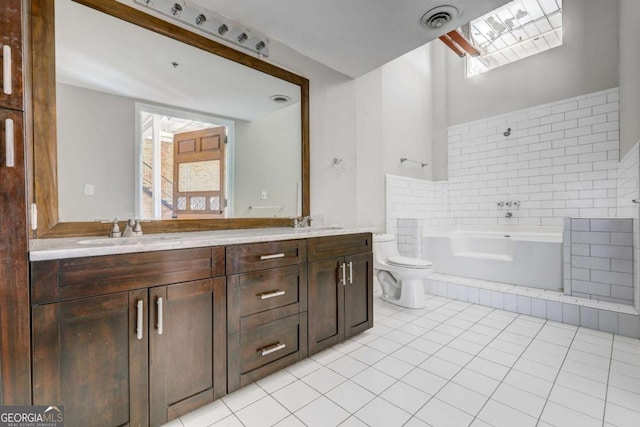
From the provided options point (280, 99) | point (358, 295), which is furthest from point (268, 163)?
point (358, 295)

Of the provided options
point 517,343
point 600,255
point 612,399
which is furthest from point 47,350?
point 600,255

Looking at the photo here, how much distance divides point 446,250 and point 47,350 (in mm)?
3672

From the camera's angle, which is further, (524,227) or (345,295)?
(524,227)

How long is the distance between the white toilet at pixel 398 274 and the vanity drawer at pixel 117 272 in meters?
1.95

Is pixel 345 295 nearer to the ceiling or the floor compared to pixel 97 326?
nearer to the floor

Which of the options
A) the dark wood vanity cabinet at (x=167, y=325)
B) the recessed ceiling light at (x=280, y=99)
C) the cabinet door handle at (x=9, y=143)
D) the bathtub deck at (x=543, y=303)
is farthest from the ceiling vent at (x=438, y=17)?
the bathtub deck at (x=543, y=303)

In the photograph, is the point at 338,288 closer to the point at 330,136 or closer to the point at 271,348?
the point at 271,348

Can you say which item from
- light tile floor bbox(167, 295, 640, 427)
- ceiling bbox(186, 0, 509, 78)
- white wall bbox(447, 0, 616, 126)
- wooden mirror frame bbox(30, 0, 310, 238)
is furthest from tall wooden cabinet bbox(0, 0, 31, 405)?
white wall bbox(447, 0, 616, 126)

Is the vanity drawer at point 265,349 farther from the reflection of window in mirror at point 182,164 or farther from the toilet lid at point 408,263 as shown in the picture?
the toilet lid at point 408,263

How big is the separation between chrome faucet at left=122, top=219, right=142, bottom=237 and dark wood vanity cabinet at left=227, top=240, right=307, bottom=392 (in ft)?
1.93

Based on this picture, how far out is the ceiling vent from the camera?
1884 mm

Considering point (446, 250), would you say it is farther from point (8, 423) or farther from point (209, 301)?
point (8, 423)

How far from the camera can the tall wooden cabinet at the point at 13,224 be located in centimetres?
97

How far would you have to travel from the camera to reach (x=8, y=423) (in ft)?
3.26
